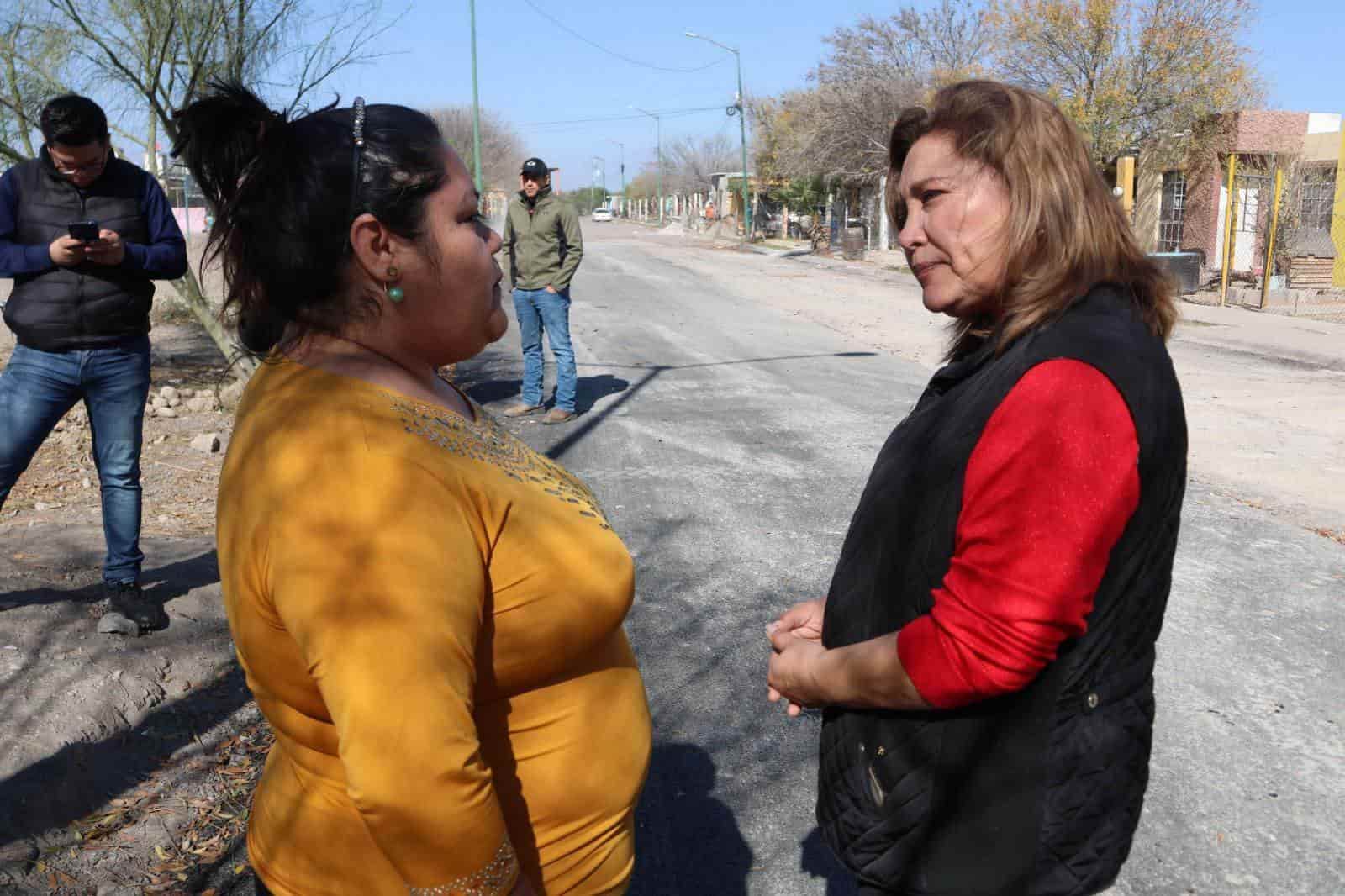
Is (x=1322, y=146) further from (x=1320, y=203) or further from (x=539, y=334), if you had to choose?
(x=539, y=334)

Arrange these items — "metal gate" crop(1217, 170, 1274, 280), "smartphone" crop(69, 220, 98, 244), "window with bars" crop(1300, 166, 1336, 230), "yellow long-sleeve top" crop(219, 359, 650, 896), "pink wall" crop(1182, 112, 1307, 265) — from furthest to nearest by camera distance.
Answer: "pink wall" crop(1182, 112, 1307, 265) → "window with bars" crop(1300, 166, 1336, 230) → "metal gate" crop(1217, 170, 1274, 280) → "smartphone" crop(69, 220, 98, 244) → "yellow long-sleeve top" crop(219, 359, 650, 896)

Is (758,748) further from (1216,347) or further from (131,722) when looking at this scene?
(1216,347)

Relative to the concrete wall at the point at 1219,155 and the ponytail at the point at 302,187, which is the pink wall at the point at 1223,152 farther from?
the ponytail at the point at 302,187

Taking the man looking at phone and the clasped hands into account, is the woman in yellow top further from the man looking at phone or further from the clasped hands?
the man looking at phone

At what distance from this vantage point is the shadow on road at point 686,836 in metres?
2.99

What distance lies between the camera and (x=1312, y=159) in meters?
23.2

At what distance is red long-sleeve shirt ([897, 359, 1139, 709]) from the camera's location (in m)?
1.45

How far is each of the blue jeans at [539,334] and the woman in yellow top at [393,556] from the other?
7297mm

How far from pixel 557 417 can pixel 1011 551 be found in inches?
297

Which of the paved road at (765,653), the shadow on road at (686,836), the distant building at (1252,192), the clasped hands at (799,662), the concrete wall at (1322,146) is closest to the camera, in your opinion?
Result: the clasped hands at (799,662)

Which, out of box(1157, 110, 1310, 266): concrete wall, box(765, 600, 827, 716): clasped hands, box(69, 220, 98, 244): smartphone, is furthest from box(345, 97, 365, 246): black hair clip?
box(1157, 110, 1310, 266): concrete wall

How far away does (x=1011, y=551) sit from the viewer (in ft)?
4.78

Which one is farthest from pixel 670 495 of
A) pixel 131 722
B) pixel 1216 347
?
pixel 1216 347

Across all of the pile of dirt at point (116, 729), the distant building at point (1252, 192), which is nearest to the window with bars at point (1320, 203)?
the distant building at point (1252, 192)
